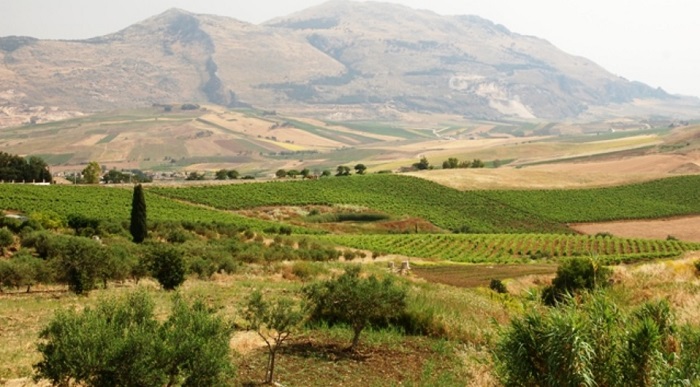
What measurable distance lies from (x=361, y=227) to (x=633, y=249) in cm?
3565

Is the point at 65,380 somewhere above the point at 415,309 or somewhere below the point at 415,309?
above

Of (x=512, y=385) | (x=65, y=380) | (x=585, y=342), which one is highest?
(x=585, y=342)

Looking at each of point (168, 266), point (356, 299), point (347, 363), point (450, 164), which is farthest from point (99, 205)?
point (450, 164)

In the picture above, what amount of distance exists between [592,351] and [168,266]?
30298mm

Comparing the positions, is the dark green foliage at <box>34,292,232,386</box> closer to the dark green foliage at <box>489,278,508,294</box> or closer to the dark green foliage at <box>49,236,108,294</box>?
the dark green foliage at <box>49,236,108,294</box>

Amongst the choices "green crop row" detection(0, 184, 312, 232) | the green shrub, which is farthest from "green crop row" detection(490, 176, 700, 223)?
the green shrub

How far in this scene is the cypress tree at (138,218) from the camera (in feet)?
214

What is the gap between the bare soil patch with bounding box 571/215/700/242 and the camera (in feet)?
316

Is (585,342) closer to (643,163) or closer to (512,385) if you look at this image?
(512,385)

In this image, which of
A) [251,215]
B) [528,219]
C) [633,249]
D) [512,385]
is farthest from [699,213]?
[512,385]

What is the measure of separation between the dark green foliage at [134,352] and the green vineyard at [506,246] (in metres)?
55.5

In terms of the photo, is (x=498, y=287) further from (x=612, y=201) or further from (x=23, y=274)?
(x=612, y=201)

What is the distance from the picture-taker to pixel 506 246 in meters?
81.9

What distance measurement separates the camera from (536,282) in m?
49.8
